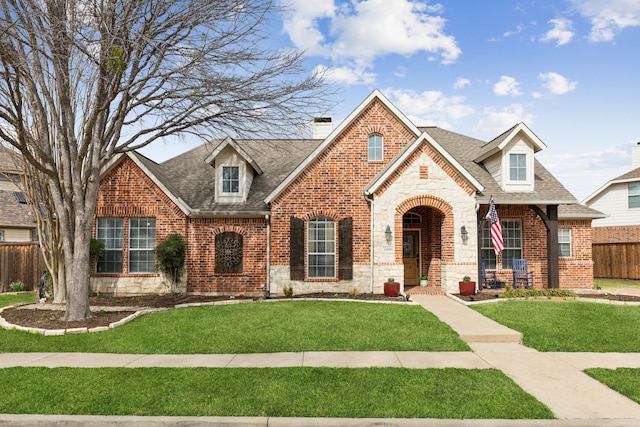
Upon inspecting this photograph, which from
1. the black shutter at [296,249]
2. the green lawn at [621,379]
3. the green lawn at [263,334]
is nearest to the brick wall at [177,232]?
the black shutter at [296,249]

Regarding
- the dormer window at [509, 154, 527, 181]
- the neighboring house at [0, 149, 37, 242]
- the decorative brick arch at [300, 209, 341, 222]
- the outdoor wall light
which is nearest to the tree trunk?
the decorative brick arch at [300, 209, 341, 222]

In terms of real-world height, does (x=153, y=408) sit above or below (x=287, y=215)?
below

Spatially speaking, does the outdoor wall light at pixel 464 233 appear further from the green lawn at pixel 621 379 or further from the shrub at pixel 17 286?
the shrub at pixel 17 286

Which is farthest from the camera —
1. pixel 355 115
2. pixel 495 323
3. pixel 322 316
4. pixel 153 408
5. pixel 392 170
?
pixel 355 115

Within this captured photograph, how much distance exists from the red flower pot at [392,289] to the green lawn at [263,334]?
7.84 feet

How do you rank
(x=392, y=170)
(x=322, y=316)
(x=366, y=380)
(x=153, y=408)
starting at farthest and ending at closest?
(x=392, y=170), (x=322, y=316), (x=366, y=380), (x=153, y=408)

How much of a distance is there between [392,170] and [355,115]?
276 centimetres

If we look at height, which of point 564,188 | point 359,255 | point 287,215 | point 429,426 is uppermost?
point 564,188

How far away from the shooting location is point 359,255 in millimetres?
14648

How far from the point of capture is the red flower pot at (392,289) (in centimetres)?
1358

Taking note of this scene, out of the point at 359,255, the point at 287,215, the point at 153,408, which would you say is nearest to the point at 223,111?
the point at 287,215

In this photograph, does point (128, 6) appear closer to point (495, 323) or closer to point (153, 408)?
point (153, 408)

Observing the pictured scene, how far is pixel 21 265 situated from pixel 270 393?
57.9 feet

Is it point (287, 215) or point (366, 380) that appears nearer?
point (366, 380)
